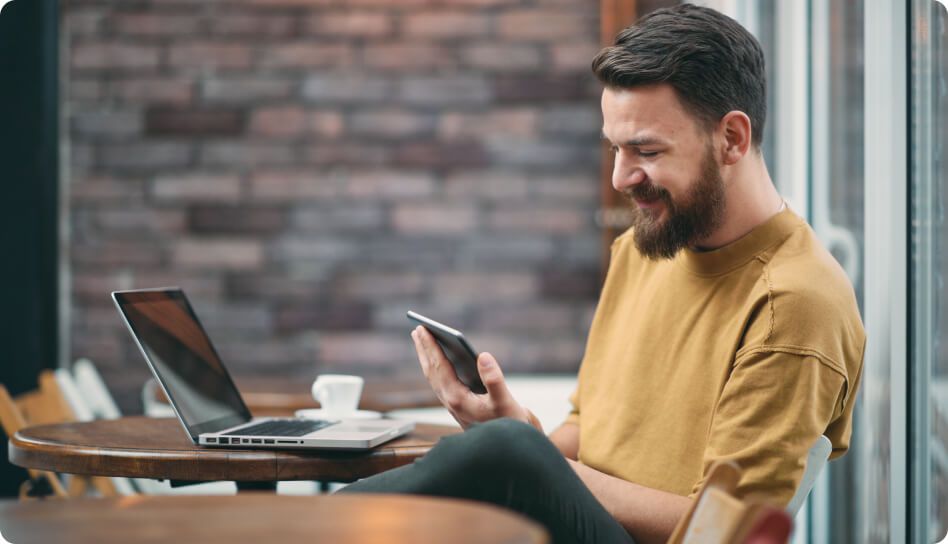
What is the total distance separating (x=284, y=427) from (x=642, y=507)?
66 cm

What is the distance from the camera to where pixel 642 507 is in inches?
63.5

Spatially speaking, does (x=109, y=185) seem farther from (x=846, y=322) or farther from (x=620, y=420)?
(x=846, y=322)

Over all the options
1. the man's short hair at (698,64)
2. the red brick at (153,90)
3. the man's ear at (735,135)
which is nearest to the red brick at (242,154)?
the red brick at (153,90)

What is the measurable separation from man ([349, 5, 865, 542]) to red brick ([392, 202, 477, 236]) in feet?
7.71

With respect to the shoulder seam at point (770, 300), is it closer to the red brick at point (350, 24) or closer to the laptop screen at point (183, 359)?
the laptop screen at point (183, 359)

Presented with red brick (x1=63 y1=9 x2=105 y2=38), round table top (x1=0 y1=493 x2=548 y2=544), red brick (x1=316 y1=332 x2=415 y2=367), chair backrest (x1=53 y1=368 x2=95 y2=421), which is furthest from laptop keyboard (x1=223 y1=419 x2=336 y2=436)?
red brick (x1=63 y1=9 x2=105 y2=38)

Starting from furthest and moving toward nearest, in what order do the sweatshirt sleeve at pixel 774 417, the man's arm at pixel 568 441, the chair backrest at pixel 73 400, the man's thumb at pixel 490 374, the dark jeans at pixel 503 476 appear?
the chair backrest at pixel 73 400, the man's arm at pixel 568 441, the man's thumb at pixel 490 374, the sweatshirt sleeve at pixel 774 417, the dark jeans at pixel 503 476

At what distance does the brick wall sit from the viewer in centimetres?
426

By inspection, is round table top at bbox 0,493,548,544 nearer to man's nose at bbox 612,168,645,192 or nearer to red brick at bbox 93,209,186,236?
man's nose at bbox 612,168,645,192

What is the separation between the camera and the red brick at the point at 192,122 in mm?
4273

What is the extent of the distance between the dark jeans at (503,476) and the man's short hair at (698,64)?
0.66 metres

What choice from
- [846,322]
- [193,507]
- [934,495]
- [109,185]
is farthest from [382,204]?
[193,507]

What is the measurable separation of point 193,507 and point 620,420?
0.89 meters

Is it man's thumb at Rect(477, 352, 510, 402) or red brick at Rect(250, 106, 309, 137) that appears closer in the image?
man's thumb at Rect(477, 352, 510, 402)
